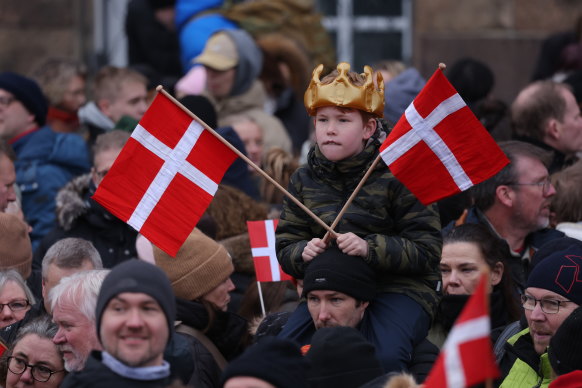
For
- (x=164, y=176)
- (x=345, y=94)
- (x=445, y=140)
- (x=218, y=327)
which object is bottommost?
(x=218, y=327)

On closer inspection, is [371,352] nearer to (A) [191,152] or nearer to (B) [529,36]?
(A) [191,152]

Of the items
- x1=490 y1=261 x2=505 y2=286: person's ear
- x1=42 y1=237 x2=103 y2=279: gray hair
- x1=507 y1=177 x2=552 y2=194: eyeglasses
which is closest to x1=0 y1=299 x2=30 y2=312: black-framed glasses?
x1=42 y1=237 x2=103 y2=279: gray hair

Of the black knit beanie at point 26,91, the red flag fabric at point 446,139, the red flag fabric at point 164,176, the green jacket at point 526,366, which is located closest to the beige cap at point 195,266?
the red flag fabric at point 164,176

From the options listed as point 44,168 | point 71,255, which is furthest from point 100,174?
point 71,255

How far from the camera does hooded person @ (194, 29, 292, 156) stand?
33.6 feet

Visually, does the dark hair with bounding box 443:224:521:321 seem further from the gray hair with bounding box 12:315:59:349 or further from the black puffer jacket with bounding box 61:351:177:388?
the black puffer jacket with bounding box 61:351:177:388

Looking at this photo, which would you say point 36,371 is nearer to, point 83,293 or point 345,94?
point 83,293

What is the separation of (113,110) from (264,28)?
93.3 inches

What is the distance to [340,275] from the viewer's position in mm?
5879

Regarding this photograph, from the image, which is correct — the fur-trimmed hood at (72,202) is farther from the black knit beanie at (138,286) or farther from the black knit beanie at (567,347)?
the black knit beanie at (567,347)

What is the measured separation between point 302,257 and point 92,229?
2.42 meters

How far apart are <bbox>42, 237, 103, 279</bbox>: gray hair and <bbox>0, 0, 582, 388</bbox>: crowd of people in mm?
11

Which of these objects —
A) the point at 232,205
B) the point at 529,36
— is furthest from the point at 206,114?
the point at 529,36

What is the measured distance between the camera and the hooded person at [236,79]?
10227 mm
